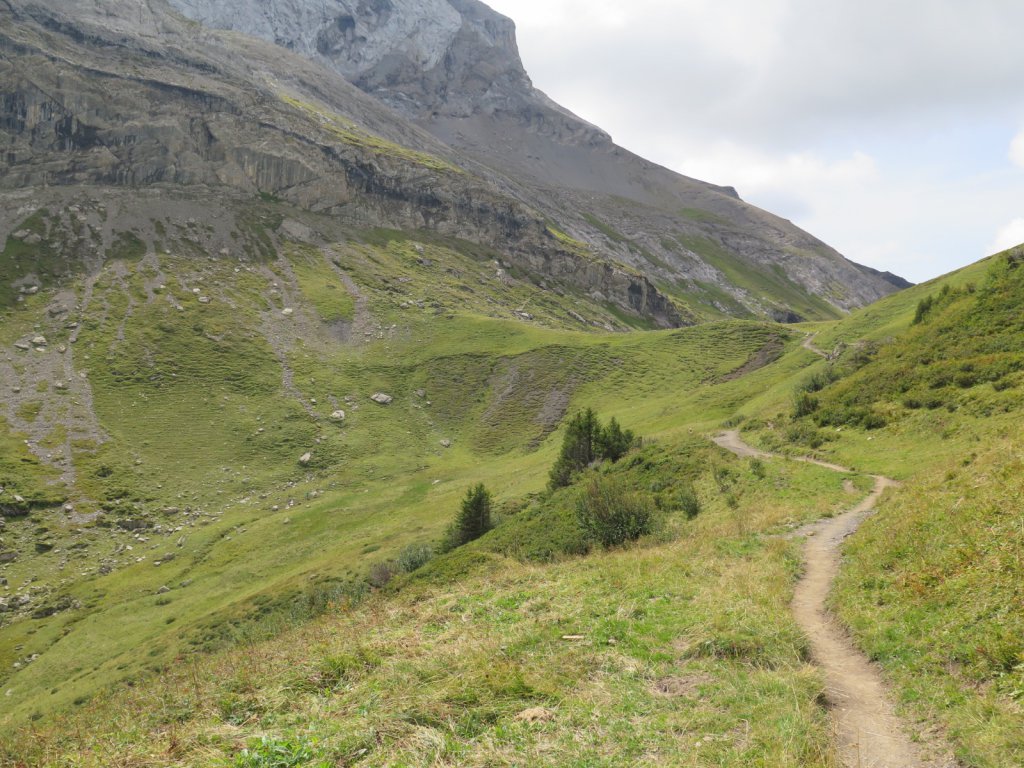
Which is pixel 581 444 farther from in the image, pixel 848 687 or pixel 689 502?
pixel 848 687

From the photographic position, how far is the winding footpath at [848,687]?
289 inches

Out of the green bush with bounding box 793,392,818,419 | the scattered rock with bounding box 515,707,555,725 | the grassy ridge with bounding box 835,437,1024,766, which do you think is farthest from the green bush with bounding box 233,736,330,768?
the green bush with bounding box 793,392,818,419

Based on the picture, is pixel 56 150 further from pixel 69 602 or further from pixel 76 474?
pixel 69 602

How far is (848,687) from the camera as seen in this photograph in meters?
9.23

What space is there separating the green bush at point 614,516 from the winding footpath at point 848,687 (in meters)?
6.77

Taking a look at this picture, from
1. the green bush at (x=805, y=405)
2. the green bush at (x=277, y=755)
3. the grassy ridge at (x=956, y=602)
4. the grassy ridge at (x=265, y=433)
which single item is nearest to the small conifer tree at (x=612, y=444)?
the grassy ridge at (x=265, y=433)

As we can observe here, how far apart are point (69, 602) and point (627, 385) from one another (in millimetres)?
66670

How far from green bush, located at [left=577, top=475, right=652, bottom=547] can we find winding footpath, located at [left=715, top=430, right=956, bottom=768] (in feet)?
22.2

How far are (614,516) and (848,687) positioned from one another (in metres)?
13.8

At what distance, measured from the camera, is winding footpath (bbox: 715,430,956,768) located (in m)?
7.34

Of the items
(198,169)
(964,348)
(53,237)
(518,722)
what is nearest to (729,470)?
(964,348)

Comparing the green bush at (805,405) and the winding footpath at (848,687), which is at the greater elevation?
the green bush at (805,405)

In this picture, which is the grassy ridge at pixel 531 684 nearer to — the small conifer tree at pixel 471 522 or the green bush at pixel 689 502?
the green bush at pixel 689 502

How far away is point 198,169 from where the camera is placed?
439 feet
